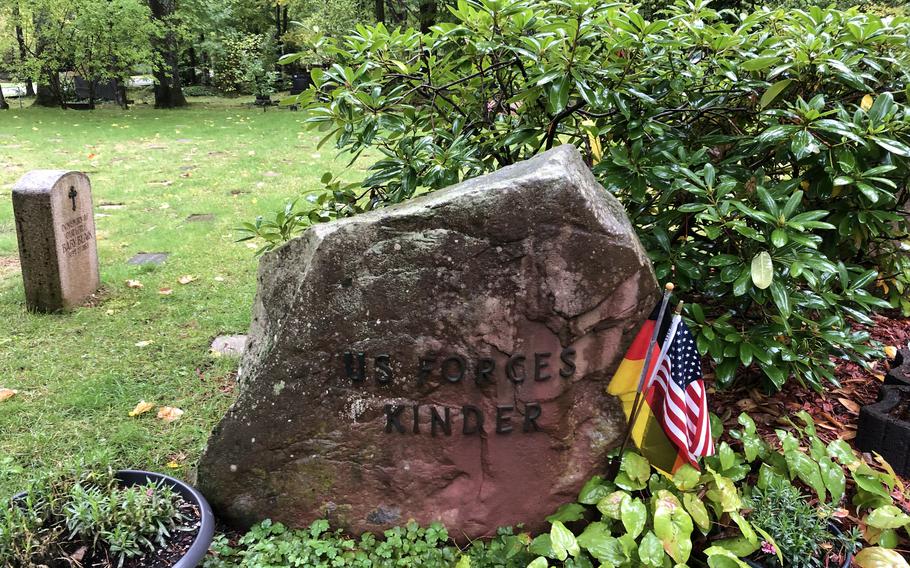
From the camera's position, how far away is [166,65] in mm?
17516

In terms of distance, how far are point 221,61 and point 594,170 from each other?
78.1ft

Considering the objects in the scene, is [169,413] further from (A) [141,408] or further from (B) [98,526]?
(B) [98,526]

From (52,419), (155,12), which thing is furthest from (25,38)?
(52,419)

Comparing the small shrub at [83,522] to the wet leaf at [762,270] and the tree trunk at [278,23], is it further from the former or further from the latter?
→ the tree trunk at [278,23]

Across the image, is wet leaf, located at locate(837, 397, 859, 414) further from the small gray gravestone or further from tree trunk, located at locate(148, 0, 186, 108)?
tree trunk, located at locate(148, 0, 186, 108)

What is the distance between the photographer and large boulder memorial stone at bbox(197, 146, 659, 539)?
2.50 m

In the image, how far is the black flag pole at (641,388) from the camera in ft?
8.12

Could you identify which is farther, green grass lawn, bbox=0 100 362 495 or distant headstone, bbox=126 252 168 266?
distant headstone, bbox=126 252 168 266

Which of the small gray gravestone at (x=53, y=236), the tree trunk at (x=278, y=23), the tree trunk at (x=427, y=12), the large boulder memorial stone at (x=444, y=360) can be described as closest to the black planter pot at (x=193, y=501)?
the large boulder memorial stone at (x=444, y=360)

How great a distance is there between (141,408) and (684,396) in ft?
9.34

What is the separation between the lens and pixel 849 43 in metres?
2.83

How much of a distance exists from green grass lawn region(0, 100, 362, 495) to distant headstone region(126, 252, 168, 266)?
0.08 metres

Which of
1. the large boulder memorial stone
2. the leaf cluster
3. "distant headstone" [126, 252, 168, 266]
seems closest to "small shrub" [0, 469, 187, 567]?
the large boulder memorial stone

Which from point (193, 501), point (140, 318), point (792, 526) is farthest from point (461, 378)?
point (140, 318)
